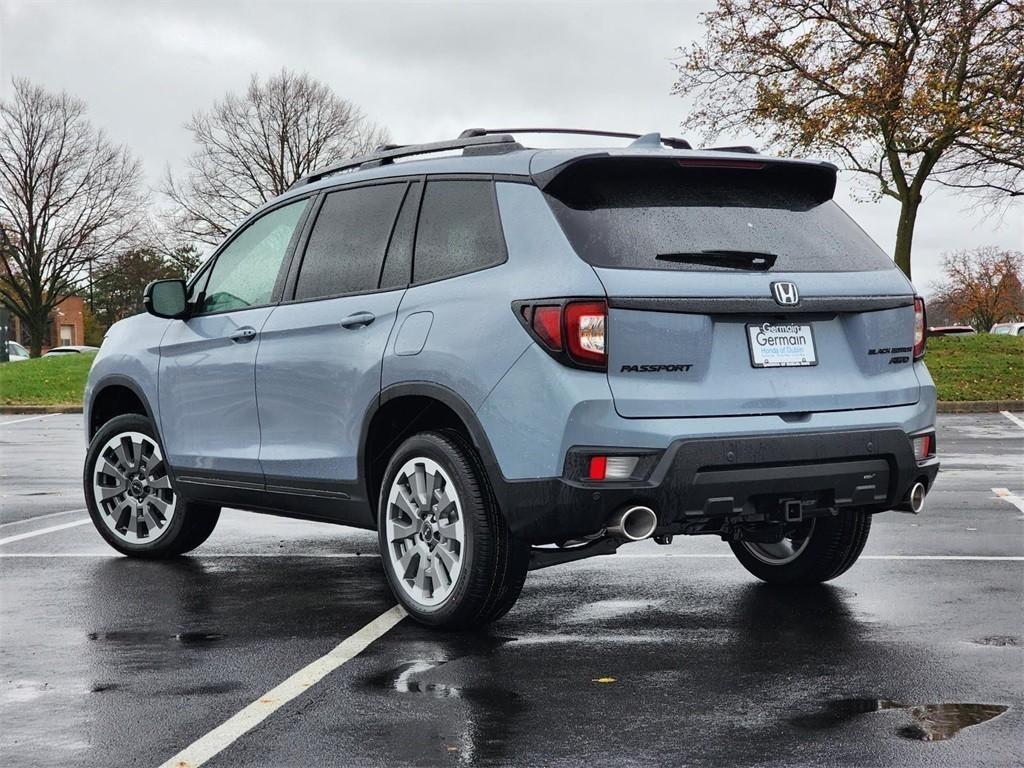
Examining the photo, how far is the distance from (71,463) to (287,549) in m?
7.82

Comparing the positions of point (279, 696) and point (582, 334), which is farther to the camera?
point (582, 334)

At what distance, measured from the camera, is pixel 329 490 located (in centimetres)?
667

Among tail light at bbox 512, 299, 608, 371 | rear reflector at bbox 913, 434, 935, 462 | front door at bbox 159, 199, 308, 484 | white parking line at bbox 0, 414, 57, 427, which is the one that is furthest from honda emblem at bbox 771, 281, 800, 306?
white parking line at bbox 0, 414, 57, 427

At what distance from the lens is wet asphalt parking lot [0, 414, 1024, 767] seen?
440cm

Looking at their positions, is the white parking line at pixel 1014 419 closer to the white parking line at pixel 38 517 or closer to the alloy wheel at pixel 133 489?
the white parking line at pixel 38 517

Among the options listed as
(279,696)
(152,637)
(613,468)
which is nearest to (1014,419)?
(613,468)

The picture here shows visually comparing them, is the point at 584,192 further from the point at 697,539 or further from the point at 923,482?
the point at 697,539

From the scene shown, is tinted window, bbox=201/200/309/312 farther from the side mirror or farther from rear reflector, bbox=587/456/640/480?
rear reflector, bbox=587/456/640/480

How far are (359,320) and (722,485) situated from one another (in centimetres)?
181

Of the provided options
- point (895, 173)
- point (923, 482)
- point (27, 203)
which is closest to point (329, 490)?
point (923, 482)

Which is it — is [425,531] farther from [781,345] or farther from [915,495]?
[915,495]

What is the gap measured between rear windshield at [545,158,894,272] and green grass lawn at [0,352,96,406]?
24937mm

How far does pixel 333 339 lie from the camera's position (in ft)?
21.5

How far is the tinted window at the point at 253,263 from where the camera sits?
288 inches
